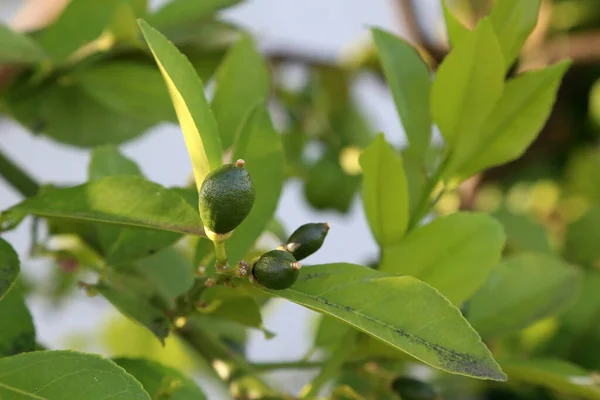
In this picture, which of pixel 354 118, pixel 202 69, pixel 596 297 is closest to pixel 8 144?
pixel 354 118

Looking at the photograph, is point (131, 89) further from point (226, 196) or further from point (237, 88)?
point (226, 196)

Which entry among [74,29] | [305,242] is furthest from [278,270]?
[74,29]

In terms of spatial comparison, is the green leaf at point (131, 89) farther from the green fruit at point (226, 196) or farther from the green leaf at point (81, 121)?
the green fruit at point (226, 196)

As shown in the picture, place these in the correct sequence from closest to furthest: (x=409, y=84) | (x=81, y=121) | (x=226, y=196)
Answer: (x=226, y=196), (x=409, y=84), (x=81, y=121)

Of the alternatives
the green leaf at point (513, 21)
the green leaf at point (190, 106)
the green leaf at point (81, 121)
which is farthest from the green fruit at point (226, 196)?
the green leaf at point (81, 121)

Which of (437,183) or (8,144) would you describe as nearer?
(437,183)

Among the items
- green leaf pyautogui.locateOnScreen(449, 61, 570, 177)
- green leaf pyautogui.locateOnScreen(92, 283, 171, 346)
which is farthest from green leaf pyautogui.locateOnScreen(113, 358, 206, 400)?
green leaf pyautogui.locateOnScreen(449, 61, 570, 177)

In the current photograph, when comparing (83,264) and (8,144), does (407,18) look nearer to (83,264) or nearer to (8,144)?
(83,264)
